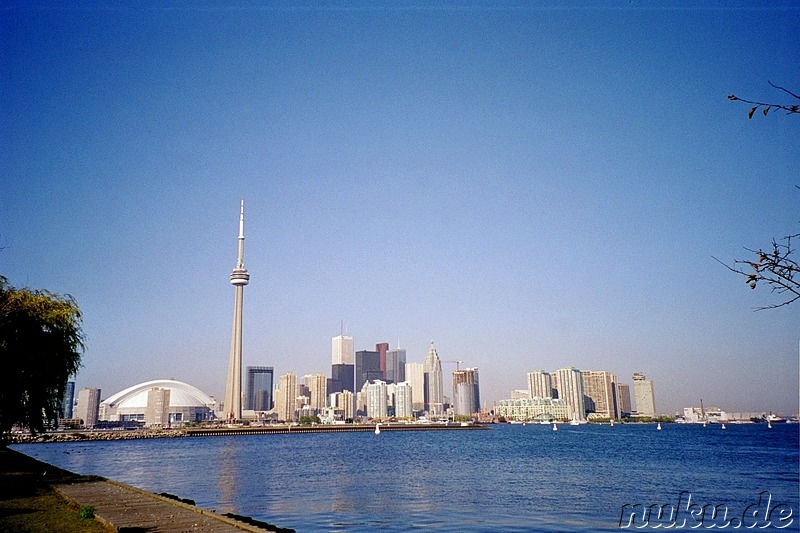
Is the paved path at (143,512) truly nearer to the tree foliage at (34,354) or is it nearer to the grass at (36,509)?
the grass at (36,509)

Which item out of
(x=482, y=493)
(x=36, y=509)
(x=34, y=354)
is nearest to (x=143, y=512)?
(x=36, y=509)

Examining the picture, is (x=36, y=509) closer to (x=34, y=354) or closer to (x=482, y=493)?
(x=34, y=354)

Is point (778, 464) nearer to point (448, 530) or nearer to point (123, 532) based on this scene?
point (448, 530)

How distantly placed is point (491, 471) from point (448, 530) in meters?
29.0

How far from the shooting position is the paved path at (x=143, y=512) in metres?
16.2

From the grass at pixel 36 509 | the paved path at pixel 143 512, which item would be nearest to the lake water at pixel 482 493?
the paved path at pixel 143 512

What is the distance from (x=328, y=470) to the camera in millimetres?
53938

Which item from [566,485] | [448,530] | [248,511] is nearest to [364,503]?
[248,511]

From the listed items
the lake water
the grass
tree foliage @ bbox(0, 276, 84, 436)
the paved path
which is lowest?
the lake water

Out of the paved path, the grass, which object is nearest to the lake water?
the paved path

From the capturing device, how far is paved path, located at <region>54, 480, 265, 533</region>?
16.2m

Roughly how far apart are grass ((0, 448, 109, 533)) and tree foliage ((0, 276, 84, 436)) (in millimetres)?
3421

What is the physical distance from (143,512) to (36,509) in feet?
10.5

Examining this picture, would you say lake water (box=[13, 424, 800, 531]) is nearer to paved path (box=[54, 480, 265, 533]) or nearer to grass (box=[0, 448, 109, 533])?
paved path (box=[54, 480, 265, 533])
